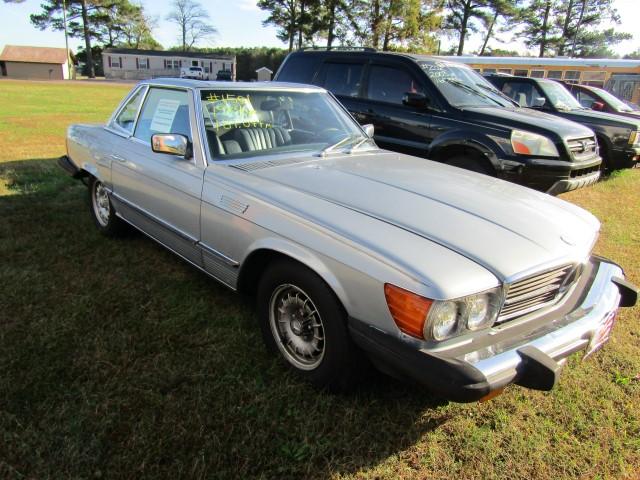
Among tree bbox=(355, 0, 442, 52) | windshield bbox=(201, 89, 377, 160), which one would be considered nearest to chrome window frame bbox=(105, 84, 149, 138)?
windshield bbox=(201, 89, 377, 160)

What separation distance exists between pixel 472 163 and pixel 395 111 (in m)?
1.23

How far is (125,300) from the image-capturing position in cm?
341

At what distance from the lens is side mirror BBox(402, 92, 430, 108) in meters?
5.54

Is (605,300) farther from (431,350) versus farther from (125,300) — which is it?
(125,300)

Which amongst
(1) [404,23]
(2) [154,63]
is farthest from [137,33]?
(1) [404,23]

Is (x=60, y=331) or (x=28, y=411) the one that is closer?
(x=28, y=411)

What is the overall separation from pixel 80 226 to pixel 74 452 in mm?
3286

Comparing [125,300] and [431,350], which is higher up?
[431,350]

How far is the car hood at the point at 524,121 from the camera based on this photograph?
5.26 metres

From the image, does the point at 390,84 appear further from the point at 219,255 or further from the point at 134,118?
the point at 219,255

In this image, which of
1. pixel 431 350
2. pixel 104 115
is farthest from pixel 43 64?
pixel 431 350

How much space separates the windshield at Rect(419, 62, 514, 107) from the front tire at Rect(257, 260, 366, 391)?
13.1 feet

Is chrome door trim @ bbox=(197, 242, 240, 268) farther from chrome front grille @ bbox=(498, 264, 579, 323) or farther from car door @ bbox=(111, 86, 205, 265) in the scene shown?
chrome front grille @ bbox=(498, 264, 579, 323)

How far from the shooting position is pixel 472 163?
209 inches
